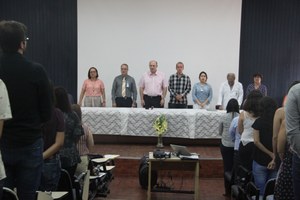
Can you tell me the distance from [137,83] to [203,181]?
12.7 feet

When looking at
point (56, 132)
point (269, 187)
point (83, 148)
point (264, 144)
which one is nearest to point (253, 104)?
point (264, 144)

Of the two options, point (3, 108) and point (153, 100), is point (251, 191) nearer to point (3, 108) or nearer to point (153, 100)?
point (3, 108)

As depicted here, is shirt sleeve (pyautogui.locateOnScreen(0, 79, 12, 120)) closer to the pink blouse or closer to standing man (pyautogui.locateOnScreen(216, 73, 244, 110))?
the pink blouse

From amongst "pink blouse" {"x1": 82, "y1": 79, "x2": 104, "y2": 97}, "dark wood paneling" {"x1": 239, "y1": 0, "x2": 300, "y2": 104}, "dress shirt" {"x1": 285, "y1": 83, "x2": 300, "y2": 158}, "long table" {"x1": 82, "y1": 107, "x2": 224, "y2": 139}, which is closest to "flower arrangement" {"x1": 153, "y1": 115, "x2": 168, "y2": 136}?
"long table" {"x1": 82, "y1": 107, "x2": 224, "y2": 139}

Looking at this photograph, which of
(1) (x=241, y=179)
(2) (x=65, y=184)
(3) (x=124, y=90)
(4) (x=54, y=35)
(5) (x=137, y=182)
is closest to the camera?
(2) (x=65, y=184)

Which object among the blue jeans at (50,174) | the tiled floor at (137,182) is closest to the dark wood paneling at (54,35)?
the tiled floor at (137,182)

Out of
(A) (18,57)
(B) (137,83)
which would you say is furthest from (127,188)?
(B) (137,83)

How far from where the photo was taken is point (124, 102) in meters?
8.02

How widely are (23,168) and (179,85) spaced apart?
6238mm

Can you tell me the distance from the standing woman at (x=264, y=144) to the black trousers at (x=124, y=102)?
189 inches

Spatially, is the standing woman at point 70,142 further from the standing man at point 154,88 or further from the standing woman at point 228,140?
the standing man at point 154,88

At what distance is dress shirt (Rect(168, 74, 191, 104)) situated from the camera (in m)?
7.98

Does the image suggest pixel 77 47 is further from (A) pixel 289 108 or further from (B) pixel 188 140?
(A) pixel 289 108

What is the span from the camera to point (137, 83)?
29.1ft
